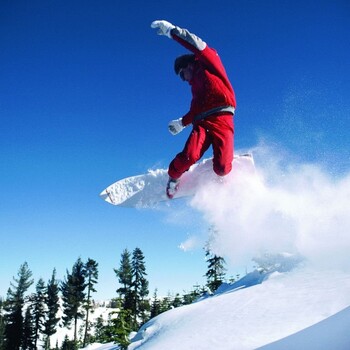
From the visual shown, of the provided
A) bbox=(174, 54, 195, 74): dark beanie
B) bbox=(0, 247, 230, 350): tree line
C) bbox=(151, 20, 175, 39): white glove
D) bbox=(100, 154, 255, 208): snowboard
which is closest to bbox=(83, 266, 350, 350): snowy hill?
bbox=(100, 154, 255, 208): snowboard

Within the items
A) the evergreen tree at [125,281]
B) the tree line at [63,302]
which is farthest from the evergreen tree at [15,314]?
the evergreen tree at [125,281]

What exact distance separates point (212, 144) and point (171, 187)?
4.90ft

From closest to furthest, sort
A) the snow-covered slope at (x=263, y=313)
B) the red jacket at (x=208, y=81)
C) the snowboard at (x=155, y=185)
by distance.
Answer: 1. the red jacket at (x=208, y=81)
2. the snowboard at (x=155, y=185)
3. the snow-covered slope at (x=263, y=313)

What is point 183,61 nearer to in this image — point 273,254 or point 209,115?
point 209,115

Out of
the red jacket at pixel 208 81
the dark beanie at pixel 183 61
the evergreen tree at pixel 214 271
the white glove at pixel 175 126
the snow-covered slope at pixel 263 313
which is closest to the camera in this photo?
the red jacket at pixel 208 81

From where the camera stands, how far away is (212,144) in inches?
260

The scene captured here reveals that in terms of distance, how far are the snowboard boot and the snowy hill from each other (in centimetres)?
451

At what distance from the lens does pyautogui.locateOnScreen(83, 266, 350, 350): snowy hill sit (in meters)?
7.33

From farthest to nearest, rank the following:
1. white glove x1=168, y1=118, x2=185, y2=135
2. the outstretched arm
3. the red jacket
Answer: white glove x1=168, y1=118, x2=185, y2=135
the red jacket
the outstretched arm

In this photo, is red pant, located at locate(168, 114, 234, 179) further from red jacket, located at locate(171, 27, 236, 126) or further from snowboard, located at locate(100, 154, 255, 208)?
snowboard, located at locate(100, 154, 255, 208)

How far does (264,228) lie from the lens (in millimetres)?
8078

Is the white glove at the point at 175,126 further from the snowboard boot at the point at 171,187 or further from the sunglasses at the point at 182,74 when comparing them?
the snowboard boot at the point at 171,187

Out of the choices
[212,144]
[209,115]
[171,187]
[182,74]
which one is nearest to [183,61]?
[182,74]

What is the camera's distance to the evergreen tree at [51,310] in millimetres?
43312
